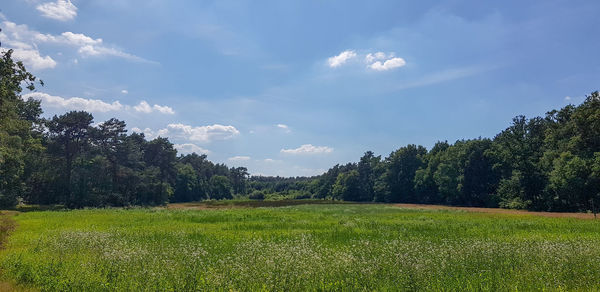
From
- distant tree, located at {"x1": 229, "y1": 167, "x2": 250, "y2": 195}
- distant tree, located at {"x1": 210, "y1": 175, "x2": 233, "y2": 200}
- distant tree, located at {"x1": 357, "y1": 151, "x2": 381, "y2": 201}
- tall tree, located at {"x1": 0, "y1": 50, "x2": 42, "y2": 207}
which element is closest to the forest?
tall tree, located at {"x1": 0, "y1": 50, "x2": 42, "y2": 207}

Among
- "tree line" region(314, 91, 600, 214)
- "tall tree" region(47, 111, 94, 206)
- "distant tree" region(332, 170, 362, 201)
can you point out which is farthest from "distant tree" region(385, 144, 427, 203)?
"tall tree" region(47, 111, 94, 206)

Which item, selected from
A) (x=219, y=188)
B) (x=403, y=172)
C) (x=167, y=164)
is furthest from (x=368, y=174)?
(x=167, y=164)

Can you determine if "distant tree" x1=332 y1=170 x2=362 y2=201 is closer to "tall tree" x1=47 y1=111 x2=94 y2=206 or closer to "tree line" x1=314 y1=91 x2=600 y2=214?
"tree line" x1=314 y1=91 x2=600 y2=214

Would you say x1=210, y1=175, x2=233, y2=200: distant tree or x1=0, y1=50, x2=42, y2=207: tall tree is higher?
x1=0, y1=50, x2=42, y2=207: tall tree

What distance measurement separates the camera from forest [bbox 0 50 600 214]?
46.0 m

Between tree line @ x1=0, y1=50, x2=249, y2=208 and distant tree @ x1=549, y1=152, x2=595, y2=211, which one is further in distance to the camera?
tree line @ x1=0, y1=50, x2=249, y2=208

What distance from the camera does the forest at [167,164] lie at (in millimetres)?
46000

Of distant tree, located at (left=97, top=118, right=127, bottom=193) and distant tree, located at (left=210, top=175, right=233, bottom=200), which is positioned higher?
Result: distant tree, located at (left=97, top=118, right=127, bottom=193)

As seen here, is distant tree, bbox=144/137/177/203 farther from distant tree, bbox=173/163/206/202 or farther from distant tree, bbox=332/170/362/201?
distant tree, bbox=332/170/362/201

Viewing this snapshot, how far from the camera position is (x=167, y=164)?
303 ft

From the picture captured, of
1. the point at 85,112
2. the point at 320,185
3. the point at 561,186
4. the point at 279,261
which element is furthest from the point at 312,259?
the point at 320,185

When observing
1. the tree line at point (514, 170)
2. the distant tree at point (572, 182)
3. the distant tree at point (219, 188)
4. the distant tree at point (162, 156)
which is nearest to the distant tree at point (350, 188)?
the tree line at point (514, 170)

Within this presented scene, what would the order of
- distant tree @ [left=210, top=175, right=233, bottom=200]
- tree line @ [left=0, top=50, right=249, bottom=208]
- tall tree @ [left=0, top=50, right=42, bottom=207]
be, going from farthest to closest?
distant tree @ [left=210, top=175, right=233, bottom=200], tree line @ [left=0, top=50, right=249, bottom=208], tall tree @ [left=0, top=50, right=42, bottom=207]

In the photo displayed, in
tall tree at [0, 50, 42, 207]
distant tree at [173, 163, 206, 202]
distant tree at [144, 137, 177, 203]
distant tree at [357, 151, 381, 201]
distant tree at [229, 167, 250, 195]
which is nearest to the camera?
tall tree at [0, 50, 42, 207]
